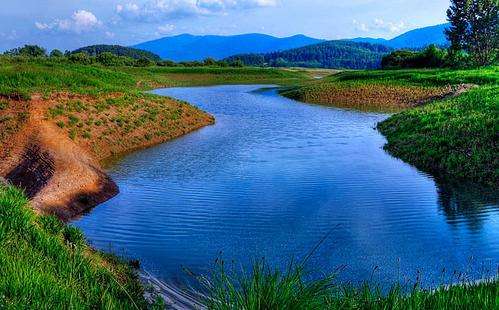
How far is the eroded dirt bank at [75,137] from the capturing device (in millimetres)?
21353

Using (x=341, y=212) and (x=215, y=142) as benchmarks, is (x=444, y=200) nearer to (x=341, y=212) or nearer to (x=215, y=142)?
(x=341, y=212)

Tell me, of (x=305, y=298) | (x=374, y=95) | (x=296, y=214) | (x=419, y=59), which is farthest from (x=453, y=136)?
(x=419, y=59)

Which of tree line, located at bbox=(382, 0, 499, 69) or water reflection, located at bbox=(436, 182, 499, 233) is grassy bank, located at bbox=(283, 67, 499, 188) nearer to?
water reflection, located at bbox=(436, 182, 499, 233)

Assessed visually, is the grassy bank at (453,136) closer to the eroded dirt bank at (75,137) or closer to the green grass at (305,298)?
the green grass at (305,298)

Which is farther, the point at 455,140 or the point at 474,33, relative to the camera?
the point at 474,33

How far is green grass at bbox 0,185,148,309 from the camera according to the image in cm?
768

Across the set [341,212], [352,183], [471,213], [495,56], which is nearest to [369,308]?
[341,212]

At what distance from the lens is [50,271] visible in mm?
9250

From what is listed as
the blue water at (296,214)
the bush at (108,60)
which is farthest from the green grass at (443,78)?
the bush at (108,60)

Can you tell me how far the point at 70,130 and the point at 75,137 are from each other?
2.62ft

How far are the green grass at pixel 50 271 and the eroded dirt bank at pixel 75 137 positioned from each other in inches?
211

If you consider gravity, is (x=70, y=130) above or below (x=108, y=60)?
below

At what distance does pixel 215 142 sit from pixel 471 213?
2055 cm

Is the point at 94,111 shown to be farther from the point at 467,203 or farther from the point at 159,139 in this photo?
the point at 467,203
